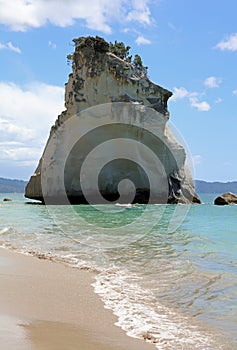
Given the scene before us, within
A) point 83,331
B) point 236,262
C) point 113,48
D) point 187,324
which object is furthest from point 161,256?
point 113,48

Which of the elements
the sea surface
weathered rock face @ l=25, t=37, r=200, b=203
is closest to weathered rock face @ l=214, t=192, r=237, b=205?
weathered rock face @ l=25, t=37, r=200, b=203

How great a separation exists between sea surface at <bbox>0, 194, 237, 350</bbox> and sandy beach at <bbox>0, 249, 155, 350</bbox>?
26 centimetres

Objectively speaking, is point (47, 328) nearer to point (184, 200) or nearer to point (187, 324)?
point (187, 324)

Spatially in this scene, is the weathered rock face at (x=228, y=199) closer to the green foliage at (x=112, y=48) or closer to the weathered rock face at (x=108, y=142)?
the weathered rock face at (x=108, y=142)

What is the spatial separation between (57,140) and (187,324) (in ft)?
103

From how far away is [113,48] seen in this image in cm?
3656

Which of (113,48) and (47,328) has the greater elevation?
(113,48)

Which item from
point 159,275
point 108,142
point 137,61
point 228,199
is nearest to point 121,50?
point 137,61

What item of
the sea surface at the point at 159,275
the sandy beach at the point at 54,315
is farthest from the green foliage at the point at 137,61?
the sandy beach at the point at 54,315

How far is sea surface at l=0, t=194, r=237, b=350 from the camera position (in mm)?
4402

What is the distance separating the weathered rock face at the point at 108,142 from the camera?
3375 cm

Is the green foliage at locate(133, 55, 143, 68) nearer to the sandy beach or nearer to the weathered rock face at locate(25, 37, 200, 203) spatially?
the weathered rock face at locate(25, 37, 200, 203)

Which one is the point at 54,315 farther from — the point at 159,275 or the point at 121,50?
the point at 121,50

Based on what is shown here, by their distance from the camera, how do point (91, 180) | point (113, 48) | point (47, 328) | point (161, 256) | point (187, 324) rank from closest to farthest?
1. point (47, 328)
2. point (187, 324)
3. point (161, 256)
4. point (91, 180)
5. point (113, 48)
